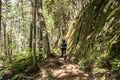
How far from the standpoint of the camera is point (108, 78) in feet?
32.5

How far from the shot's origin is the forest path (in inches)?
483

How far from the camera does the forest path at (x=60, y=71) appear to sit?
12.3 m

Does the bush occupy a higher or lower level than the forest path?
higher

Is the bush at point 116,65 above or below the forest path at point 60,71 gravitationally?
above

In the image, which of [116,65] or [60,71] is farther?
[60,71]

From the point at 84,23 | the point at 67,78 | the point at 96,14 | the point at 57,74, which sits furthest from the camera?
the point at 84,23

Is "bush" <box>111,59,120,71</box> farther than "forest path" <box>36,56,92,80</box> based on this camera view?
No

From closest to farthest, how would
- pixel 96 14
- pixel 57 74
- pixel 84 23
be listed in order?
pixel 57 74
pixel 96 14
pixel 84 23

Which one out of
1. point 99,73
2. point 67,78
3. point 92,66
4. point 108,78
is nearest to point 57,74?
point 67,78

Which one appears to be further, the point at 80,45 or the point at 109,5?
the point at 80,45

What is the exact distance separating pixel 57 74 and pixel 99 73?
2966 mm

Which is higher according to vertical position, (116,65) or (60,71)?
(116,65)

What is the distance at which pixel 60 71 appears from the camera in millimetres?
13320

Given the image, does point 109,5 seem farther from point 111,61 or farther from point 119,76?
point 119,76
